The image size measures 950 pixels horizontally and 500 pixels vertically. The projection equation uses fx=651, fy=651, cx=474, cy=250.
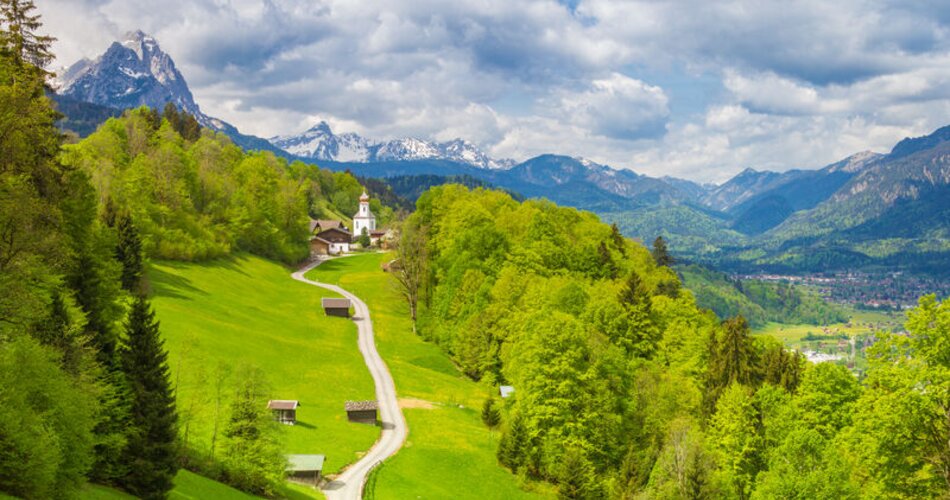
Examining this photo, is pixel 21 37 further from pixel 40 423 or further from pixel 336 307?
pixel 336 307

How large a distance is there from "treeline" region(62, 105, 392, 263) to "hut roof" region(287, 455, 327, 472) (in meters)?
33.8

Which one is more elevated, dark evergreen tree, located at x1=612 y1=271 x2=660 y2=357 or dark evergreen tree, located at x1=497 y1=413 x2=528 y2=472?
dark evergreen tree, located at x1=612 y1=271 x2=660 y2=357

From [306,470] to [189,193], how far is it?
6969 centimetres

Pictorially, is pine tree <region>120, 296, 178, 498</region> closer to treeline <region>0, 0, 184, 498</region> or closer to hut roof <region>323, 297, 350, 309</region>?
treeline <region>0, 0, 184, 498</region>

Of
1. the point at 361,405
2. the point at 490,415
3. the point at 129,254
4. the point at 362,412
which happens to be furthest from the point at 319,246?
the point at 362,412

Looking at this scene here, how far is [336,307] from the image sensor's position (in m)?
89.0

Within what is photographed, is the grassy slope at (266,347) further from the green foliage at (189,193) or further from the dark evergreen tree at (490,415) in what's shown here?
the dark evergreen tree at (490,415)

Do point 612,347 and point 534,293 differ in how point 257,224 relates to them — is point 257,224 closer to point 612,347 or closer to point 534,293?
point 534,293

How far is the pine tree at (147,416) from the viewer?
29750 mm

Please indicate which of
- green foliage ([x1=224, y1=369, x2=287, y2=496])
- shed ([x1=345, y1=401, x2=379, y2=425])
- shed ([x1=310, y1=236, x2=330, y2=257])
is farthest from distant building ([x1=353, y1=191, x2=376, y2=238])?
green foliage ([x1=224, y1=369, x2=287, y2=496])

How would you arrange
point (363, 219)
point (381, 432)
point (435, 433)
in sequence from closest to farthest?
point (381, 432) < point (435, 433) < point (363, 219)

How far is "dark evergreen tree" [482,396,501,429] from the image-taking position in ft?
202

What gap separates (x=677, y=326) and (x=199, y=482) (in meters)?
46.3

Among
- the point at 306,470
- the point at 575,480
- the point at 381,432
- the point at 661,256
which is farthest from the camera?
the point at 661,256
